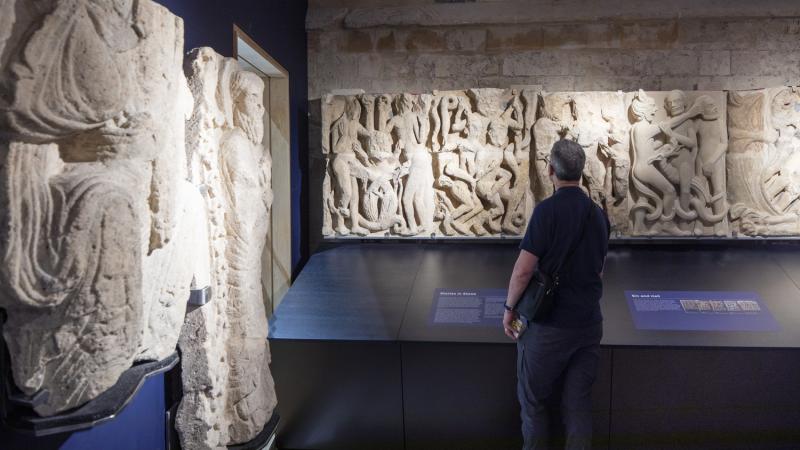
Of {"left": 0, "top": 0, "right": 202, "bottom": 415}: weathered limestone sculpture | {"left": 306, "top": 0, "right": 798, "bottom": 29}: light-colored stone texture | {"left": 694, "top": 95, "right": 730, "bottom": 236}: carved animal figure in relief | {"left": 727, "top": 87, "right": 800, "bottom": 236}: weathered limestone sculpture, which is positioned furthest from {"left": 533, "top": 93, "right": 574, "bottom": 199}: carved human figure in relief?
{"left": 0, "top": 0, "right": 202, "bottom": 415}: weathered limestone sculpture

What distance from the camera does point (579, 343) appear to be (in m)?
2.93

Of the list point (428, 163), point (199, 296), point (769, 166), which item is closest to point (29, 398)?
point (199, 296)

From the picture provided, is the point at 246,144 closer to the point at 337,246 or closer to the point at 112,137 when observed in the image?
the point at 112,137

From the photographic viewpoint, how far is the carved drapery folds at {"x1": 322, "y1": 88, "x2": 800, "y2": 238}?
177 inches

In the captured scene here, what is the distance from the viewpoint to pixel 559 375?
3037 mm

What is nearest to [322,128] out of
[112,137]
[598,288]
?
[598,288]

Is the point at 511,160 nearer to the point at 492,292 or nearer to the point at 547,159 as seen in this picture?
the point at 547,159

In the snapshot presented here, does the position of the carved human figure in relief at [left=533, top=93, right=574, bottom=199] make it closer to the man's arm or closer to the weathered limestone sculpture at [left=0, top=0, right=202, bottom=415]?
the man's arm

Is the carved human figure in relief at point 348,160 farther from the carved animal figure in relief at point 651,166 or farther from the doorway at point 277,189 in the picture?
the carved animal figure in relief at point 651,166

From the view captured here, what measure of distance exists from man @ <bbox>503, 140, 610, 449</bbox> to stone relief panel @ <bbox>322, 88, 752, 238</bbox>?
173 centimetres

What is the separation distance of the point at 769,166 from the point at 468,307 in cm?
243

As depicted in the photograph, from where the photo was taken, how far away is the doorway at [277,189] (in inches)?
181

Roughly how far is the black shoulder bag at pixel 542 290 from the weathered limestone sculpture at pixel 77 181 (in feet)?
5.35

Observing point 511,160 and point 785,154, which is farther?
point 511,160
